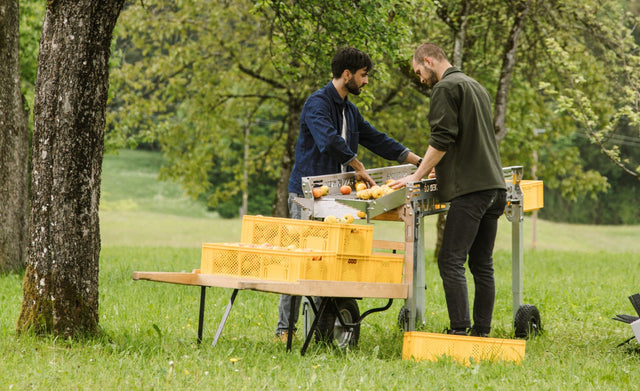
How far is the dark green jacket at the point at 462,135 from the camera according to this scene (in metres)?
5.34

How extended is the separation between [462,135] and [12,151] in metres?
7.46

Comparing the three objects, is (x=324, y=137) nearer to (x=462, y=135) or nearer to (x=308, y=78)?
(x=462, y=135)

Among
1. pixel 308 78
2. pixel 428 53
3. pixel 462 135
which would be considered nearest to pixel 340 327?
pixel 462 135

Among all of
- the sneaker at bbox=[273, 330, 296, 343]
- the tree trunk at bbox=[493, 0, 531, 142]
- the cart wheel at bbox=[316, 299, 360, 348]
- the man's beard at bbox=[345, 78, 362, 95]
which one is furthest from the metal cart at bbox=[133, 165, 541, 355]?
the tree trunk at bbox=[493, 0, 531, 142]

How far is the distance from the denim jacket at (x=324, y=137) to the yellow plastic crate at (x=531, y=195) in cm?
118

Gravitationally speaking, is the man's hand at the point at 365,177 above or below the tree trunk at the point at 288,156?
below

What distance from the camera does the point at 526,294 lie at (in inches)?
397

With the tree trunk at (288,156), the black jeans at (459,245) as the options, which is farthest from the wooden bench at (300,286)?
the tree trunk at (288,156)

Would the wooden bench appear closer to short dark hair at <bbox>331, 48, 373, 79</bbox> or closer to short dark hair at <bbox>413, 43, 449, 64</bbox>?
short dark hair at <bbox>413, 43, 449, 64</bbox>

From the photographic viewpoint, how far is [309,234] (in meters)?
5.37

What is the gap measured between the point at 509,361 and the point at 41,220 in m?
3.46

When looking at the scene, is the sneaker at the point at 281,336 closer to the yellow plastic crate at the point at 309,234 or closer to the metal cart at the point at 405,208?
the metal cart at the point at 405,208

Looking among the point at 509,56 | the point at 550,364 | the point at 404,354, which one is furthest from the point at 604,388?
the point at 509,56

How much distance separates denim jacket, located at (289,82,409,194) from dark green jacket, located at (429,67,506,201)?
0.83 m
